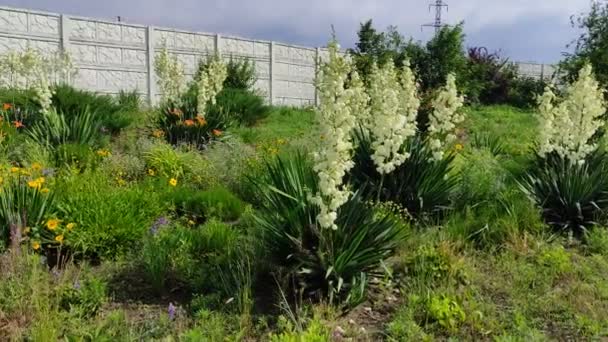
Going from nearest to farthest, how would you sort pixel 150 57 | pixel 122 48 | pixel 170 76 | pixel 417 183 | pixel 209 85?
pixel 417 183 < pixel 170 76 < pixel 209 85 < pixel 122 48 < pixel 150 57

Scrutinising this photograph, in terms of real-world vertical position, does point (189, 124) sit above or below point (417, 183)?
above

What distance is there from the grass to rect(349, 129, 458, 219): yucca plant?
184 millimetres

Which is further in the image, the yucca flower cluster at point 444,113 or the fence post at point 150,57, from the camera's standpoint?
the fence post at point 150,57

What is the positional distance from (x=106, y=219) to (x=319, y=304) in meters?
1.72

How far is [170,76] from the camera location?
9445 millimetres

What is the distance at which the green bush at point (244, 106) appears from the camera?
11797mm

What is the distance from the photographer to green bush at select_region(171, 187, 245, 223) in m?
5.26

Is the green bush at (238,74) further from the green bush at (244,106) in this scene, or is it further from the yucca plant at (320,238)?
the yucca plant at (320,238)

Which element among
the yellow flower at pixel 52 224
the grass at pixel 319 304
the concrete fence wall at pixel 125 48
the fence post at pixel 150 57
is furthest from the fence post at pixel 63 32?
the yellow flower at pixel 52 224

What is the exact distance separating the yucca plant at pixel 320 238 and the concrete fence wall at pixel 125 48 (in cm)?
729

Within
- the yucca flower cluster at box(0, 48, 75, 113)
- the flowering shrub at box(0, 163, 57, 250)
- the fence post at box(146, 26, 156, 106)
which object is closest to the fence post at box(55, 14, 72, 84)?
the yucca flower cluster at box(0, 48, 75, 113)

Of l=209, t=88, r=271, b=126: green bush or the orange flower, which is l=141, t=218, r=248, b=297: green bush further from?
l=209, t=88, r=271, b=126: green bush

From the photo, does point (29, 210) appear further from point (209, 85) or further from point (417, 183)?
point (209, 85)

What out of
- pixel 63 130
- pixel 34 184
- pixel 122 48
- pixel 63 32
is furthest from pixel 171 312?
pixel 122 48
